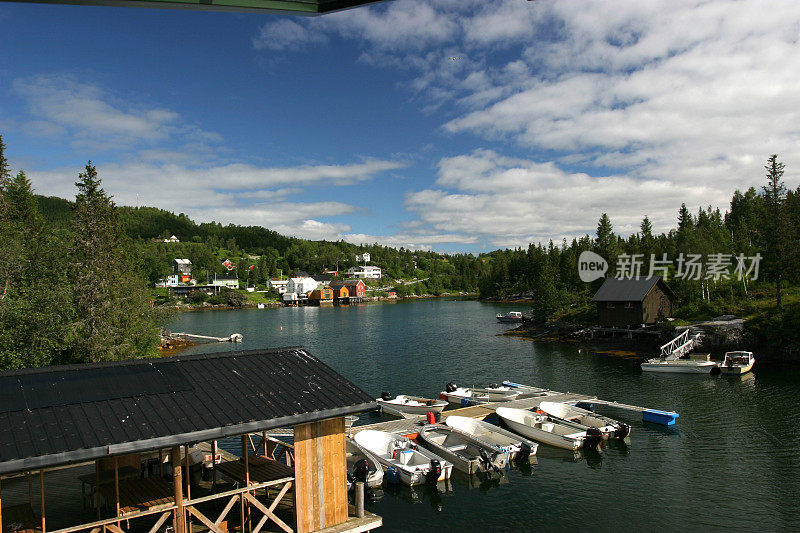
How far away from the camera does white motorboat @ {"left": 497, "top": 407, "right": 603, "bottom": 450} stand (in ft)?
77.0

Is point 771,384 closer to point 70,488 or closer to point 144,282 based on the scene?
point 70,488

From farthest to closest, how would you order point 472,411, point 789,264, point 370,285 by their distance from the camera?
point 370,285, point 789,264, point 472,411

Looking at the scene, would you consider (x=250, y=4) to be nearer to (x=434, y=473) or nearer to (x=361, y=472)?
(x=361, y=472)

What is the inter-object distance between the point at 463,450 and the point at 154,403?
51.6 ft

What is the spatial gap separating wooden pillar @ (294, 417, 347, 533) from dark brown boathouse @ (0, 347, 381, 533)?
0.02m

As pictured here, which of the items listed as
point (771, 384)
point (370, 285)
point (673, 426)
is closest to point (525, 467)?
point (673, 426)

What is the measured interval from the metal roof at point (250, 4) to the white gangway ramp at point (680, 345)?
46.0m

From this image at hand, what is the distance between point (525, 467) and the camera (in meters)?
21.6

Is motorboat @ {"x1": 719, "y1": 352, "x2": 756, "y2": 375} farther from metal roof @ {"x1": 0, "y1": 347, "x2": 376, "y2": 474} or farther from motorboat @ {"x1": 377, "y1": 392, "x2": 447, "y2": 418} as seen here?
metal roof @ {"x1": 0, "y1": 347, "x2": 376, "y2": 474}

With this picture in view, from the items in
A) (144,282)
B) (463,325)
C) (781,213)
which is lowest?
(463,325)

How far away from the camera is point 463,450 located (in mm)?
22328

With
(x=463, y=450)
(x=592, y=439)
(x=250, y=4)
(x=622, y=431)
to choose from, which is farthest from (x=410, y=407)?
(x=250, y=4)

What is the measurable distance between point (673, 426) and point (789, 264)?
116ft

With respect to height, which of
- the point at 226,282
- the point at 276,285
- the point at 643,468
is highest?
the point at 226,282
